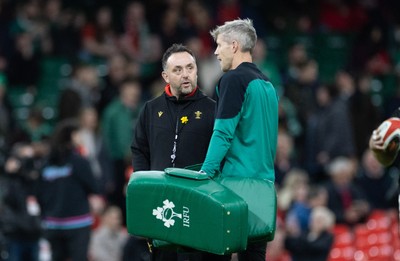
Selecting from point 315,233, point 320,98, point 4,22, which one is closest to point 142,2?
point 4,22

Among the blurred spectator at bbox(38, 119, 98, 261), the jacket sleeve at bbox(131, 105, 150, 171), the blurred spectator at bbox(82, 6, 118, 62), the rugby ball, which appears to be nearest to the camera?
the jacket sleeve at bbox(131, 105, 150, 171)

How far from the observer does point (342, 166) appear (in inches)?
548

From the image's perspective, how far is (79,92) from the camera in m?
15.2

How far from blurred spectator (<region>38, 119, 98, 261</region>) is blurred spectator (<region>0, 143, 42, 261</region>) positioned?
22.4 inches

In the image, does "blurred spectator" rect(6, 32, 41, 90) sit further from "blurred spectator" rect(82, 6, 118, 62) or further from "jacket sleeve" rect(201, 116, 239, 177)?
"jacket sleeve" rect(201, 116, 239, 177)

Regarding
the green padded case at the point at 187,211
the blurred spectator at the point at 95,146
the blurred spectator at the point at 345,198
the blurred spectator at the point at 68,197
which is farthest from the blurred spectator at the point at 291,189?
the green padded case at the point at 187,211

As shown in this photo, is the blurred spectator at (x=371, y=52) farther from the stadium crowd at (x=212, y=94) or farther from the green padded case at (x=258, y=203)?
the green padded case at (x=258, y=203)

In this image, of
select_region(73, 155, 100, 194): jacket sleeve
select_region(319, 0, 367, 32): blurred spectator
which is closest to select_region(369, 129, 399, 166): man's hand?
select_region(73, 155, 100, 194): jacket sleeve

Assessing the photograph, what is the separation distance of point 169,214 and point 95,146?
22.7ft

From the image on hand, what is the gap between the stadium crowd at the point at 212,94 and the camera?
41.8 ft

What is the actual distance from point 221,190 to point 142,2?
1093 cm

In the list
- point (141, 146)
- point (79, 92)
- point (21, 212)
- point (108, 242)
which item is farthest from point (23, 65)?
point (141, 146)

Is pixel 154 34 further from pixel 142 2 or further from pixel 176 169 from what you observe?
pixel 176 169

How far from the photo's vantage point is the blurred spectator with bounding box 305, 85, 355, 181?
1564 centimetres
